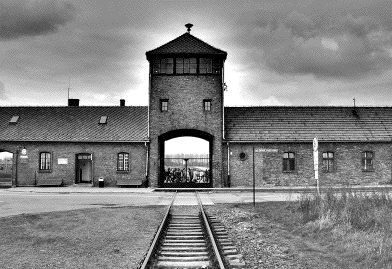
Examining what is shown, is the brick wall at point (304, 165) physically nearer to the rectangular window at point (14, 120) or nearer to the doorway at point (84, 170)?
the doorway at point (84, 170)

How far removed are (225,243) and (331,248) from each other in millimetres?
2358

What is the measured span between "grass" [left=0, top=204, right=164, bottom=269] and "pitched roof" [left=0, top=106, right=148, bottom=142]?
15.0 meters

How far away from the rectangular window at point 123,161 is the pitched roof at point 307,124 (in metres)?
7.30

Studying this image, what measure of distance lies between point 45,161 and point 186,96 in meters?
11.2

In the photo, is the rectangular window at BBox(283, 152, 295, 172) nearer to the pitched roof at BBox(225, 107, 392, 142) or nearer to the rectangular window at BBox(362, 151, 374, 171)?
the pitched roof at BBox(225, 107, 392, 142)

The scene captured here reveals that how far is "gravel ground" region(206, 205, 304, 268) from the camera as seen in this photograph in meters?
8.30

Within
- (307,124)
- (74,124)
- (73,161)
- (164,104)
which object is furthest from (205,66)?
(73,161)

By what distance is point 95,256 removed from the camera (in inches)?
350

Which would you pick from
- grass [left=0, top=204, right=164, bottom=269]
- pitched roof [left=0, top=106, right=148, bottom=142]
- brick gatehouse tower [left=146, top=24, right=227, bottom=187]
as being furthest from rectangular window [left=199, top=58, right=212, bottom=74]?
grass [left=0, top=204, right=164, bottom=269]

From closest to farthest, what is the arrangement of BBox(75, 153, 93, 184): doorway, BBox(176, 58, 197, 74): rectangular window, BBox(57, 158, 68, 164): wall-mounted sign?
BBox(176, 58, 197, 74): rectangular window → BBox(57, 158, 68, 164): wall-mounted sign → BBox(75, 153, 93, 184): doorway

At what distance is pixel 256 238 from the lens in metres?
10.8

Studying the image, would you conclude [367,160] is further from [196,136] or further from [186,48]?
[186,48]

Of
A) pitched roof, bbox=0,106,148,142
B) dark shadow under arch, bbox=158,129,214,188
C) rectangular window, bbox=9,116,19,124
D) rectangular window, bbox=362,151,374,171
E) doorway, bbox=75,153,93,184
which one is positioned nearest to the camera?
dark shadow under arch, bbox=158,129,214,188

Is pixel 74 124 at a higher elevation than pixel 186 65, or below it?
below
